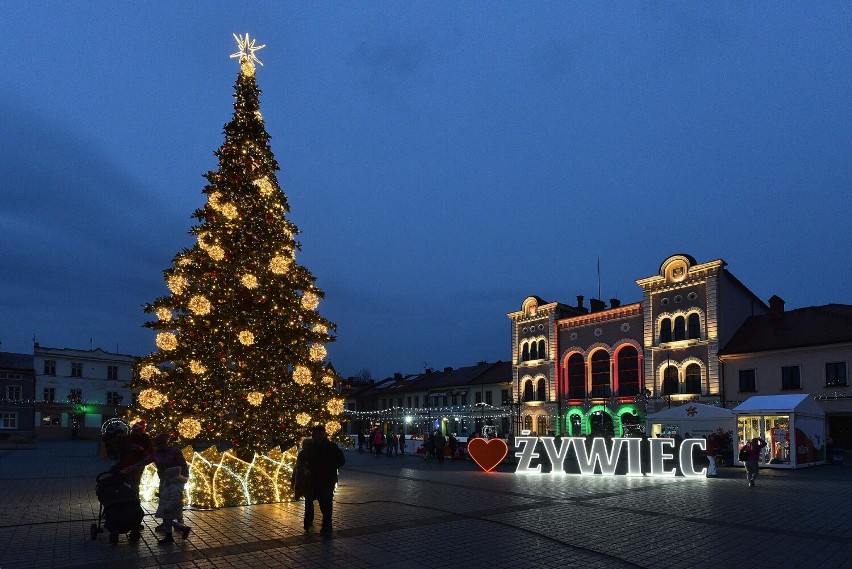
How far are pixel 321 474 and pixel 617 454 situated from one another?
12893 millimetres

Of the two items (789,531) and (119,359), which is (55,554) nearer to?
(789,531)

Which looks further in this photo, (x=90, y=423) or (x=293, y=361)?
(x=90, y=423)

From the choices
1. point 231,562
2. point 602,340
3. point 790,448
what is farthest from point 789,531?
point 602,340

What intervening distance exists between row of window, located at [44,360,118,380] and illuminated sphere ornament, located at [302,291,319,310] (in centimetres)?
5954

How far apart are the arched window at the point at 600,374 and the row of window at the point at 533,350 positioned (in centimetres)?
443

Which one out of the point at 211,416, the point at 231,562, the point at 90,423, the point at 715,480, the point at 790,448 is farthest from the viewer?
the point at 90,423

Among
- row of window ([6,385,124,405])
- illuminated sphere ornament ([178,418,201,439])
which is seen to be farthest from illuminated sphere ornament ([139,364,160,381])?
row of window ([6,385,124,405])

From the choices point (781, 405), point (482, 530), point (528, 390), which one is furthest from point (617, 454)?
point (528, 390)

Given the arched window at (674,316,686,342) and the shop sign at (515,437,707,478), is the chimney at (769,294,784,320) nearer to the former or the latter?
the arched window at (674,316,686,342)

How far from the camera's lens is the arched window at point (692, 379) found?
39.1 meters

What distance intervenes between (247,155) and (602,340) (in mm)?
35535

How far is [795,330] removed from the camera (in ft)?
121

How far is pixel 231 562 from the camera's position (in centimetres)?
820

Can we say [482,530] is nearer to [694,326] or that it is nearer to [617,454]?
[617,454]
